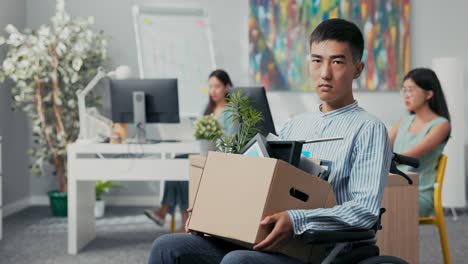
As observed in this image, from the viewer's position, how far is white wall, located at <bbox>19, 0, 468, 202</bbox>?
5.70 meters

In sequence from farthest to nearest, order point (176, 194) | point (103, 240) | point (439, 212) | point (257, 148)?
1. point (176, 194)
2. point (103, 240)
3. point (439, 212)
4. point (257, 148)

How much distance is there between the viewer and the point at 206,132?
11.7 feet

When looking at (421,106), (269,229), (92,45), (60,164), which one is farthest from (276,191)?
(92,45)

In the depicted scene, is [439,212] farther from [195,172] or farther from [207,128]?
[207,128]

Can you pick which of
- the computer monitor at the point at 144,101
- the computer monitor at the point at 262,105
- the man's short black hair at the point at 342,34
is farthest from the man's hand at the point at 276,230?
the computer monitor at the point at 144,101

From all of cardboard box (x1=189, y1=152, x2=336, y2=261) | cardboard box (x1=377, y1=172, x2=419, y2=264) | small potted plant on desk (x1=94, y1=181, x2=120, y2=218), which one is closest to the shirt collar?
cardboard box (x1=189, y1=152, x2=336, y2=261)

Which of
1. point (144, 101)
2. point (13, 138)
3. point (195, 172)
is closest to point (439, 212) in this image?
point (195, 172)

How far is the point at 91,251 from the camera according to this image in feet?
12.7

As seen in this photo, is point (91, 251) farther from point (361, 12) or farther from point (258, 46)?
point (361, 12)

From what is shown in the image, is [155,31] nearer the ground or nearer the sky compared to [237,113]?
nearer the sky

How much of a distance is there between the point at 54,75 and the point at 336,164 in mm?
3829

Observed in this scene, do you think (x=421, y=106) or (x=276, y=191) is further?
(x=421, y=106)

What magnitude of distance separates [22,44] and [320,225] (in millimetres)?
4221

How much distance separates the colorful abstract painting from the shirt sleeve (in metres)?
4.06
